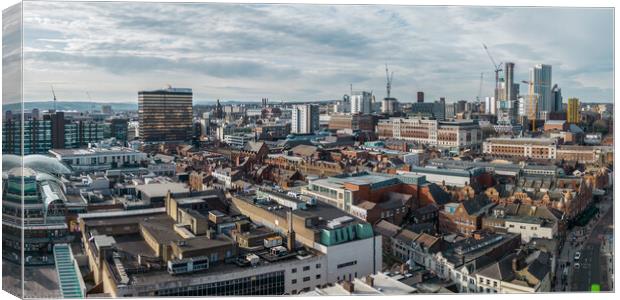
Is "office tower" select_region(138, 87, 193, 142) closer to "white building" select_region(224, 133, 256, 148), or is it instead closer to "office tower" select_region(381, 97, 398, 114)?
"white building" select_region(224, 133, 256, 148)

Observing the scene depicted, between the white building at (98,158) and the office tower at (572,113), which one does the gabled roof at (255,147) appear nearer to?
the white building at (98,158)

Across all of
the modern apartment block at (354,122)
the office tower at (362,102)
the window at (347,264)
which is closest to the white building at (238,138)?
the modern apartment block at (354,122)

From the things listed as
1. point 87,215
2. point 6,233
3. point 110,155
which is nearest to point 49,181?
point 87,215

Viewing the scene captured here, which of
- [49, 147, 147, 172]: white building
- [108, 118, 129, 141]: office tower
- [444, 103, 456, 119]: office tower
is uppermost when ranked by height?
[444, 103, 456, 119]: office tower

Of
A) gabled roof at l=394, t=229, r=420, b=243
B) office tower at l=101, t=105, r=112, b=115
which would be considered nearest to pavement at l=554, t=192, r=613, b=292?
gabled roof at l=394, t=229, r=420, b=243

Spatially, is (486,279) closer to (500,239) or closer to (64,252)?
(500,239)
